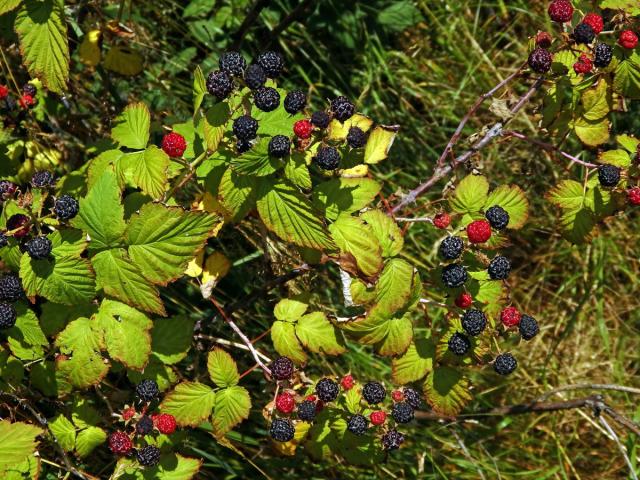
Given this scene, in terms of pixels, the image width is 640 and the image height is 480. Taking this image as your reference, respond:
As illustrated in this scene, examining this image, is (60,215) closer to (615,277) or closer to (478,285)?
(478,285)

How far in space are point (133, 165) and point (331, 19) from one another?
169cm

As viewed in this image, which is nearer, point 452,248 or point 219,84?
point 219,84

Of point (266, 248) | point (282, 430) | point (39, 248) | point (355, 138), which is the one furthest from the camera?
point (266, 248)

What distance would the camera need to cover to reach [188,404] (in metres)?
2.23

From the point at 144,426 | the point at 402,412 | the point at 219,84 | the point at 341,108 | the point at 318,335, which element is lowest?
the point at 402,412

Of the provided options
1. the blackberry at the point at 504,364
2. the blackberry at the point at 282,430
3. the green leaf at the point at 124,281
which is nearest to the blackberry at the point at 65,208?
the green leaf at the point at 124,281

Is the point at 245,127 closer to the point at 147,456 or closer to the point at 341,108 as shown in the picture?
the point at 341,108

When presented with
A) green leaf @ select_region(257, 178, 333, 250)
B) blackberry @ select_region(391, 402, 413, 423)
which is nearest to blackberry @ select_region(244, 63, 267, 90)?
green leaf @ select_region(257, 178, 333, 250)

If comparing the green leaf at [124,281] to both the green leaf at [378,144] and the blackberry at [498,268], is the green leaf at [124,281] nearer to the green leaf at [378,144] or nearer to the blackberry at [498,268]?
the green leaf at [378,144]

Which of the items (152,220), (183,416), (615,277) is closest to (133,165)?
(152,220)

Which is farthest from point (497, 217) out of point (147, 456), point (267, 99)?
point (147, 456)

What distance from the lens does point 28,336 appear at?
213 centimetres

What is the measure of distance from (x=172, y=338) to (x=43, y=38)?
3.20ft

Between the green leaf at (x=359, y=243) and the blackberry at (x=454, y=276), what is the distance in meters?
0.20
